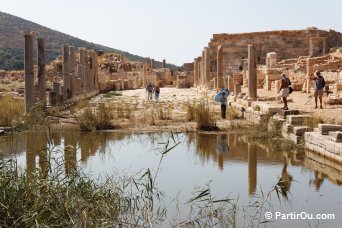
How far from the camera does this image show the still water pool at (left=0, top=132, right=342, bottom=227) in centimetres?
786

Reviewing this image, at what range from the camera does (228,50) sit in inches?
1634

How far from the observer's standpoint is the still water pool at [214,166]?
7855 millimetres

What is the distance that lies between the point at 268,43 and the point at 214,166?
31.3 metres

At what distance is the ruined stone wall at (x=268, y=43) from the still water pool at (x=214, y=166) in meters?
26.7

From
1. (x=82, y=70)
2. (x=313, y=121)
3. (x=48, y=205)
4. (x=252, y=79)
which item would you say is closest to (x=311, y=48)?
(x=82, y=70)

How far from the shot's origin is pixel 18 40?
8575 centimetres

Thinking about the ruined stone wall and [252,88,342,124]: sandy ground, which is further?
the ruined stone wall

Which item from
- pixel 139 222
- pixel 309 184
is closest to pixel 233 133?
pixel 309 184

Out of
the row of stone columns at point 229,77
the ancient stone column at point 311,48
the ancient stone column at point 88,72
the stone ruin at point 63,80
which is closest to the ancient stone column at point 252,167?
the stone ruin at point 63,80

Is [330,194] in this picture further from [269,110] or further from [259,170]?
[269,110]

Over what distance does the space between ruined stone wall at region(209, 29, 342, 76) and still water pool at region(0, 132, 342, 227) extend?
87.5ft

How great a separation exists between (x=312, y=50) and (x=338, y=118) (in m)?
23.4

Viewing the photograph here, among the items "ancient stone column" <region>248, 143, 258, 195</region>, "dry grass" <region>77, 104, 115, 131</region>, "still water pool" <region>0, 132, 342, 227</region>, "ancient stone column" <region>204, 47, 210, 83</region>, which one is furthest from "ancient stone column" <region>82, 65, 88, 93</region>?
"ancient stone column" <region>248, 143, 258, 195</region>

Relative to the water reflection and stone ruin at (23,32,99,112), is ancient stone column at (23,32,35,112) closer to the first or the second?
stone ruin at (23,32,99,112)
